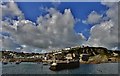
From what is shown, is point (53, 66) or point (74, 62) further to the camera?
point (74, 62)

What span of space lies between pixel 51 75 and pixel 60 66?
38.3 meters

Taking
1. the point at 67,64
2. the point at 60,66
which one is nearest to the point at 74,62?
the point at 67,64

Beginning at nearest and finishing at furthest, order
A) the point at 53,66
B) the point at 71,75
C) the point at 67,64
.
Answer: the point at 71,75
the point at 53,66
the point at 67,64

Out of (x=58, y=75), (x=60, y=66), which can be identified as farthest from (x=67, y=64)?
(x=58, y=75)

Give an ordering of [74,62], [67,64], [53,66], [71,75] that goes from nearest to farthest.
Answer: [71,75] < [53,66] < [67,64] < [74,62]

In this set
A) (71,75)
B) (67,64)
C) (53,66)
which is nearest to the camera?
(71,75)

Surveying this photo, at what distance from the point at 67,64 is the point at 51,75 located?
50.6m

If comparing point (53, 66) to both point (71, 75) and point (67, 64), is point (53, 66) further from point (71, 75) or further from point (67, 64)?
point (71, 75)

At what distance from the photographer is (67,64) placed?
557 ft

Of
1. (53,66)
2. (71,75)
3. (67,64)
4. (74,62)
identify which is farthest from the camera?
(74,62)

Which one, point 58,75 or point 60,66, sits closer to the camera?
point 58,75

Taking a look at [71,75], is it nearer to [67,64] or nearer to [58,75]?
[58,75]

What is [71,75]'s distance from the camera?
391 ft

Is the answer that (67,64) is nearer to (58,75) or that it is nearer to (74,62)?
(74,62)
